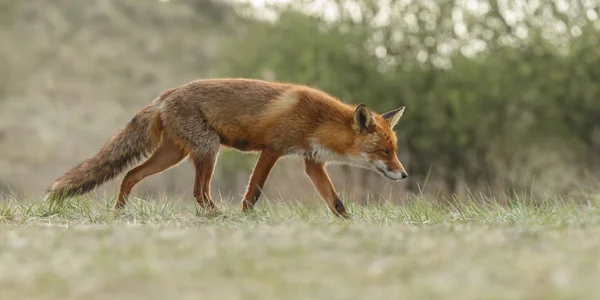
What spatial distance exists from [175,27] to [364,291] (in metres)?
45.2

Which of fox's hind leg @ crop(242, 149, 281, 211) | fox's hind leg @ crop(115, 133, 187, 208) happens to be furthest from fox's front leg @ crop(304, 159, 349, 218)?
fox's hind leg @ crop(115, 133, 187, 208)

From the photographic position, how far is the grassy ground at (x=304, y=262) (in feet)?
11.9

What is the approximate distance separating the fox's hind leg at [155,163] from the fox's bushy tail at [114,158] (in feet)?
0.37

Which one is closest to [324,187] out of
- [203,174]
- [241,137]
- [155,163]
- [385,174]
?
[385,174]

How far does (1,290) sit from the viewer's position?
3.78 m

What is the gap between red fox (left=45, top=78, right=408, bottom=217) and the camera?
816 cm

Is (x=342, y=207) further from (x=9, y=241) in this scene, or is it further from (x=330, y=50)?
(x=330, y=50)

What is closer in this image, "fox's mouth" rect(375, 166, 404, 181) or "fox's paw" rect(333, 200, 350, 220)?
"fox's paw" rect(333, 200, 350, 220)

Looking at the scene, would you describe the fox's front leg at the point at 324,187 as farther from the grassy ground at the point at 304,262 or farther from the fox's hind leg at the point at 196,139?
the grassy ground at the point at 304,262

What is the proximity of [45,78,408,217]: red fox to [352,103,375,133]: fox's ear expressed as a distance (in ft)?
0.04

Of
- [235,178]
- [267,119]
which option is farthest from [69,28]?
[267,119]

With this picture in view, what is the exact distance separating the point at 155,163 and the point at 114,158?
48 centimetres

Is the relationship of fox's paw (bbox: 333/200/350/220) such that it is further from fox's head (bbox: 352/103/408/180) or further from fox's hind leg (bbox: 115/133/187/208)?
fox's hind leg (bbox: 115/133/187/208)

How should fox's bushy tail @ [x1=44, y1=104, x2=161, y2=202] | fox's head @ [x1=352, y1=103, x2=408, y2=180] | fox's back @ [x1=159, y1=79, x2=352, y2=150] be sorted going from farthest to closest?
fox's head @ [x1=352, y1=103, x2=408, y2=180] < fox's back @ [x1=159, y1=79, x2=352, y2=150] < fox's bushy tail @ [x1=44, y1=104, x2=161, y2=202]
